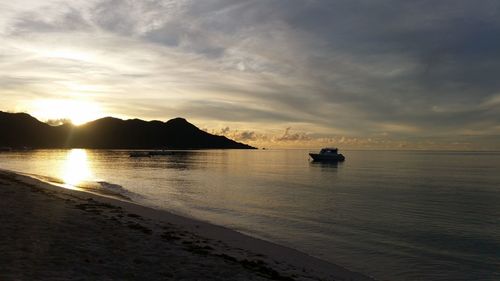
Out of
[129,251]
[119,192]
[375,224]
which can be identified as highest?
[129,251]

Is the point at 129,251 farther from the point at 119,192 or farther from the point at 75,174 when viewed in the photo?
the point at 75,174

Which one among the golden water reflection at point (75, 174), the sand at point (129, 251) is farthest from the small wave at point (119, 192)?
→ the sand at point (129, 251)

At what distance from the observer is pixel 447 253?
22719 millimetres

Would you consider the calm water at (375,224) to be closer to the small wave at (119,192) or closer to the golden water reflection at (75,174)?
the small wave at (119,192)

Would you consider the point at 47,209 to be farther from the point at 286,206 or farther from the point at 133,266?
the point at 286,206

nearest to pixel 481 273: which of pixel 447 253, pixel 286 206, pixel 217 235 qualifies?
pixel 447 253

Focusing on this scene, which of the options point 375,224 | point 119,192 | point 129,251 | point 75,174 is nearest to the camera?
point 129,251

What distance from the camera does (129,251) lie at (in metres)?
15.9

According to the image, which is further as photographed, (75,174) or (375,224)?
(75,174)

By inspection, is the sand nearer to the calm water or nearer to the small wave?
the calm water

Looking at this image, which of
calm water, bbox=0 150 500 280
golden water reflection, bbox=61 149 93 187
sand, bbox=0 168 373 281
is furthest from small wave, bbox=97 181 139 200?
sand, bbox=0 168 373 281

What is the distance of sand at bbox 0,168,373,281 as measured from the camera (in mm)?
12773

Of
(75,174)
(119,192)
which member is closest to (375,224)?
(119,192)

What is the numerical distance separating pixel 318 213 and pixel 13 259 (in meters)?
26.9
